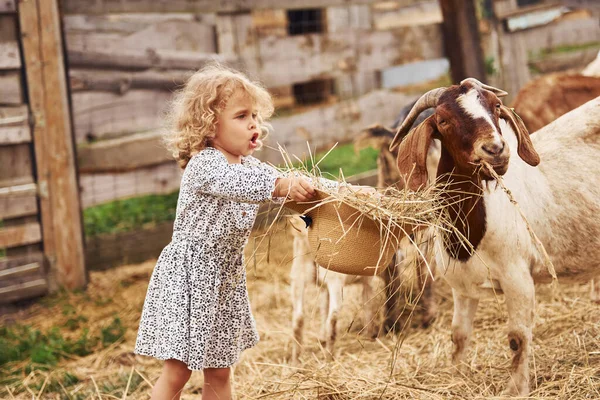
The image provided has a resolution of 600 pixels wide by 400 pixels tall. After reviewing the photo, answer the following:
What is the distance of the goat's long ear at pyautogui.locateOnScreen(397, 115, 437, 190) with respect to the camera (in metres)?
3.59

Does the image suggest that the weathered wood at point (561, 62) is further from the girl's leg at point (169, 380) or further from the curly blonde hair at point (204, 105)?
the girl's leg at point (169, 380)

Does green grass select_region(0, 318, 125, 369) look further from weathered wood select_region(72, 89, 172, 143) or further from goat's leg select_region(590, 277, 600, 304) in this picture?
goat's leg select_region(590, 277, 600, 304)

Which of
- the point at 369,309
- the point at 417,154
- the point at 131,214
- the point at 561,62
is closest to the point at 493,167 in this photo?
the point at 417,154

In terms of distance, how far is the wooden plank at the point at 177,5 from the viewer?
Answer: 667cm

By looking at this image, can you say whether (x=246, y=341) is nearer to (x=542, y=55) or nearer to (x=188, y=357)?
(x=188, y=357)

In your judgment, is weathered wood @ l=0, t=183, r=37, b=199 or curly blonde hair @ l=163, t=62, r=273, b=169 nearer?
curly blonde hair @ l=163, t=62, r=273, b=169

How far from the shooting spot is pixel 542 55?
1088 cm

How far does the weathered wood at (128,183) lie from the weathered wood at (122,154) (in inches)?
2.4

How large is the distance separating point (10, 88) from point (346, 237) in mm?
4117

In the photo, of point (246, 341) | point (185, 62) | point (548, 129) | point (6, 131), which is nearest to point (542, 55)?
point (185, 62)

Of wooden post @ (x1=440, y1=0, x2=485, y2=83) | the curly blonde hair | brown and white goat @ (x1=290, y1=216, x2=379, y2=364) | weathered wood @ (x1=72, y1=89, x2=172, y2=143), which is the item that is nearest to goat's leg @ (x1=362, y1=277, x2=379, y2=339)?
brown and white goat @ (x1=290, y1=216, x2=379, y2=364)

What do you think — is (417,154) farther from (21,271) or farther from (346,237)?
(21,271)

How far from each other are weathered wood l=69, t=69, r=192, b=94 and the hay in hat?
362cm

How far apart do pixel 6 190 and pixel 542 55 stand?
7843 mm
